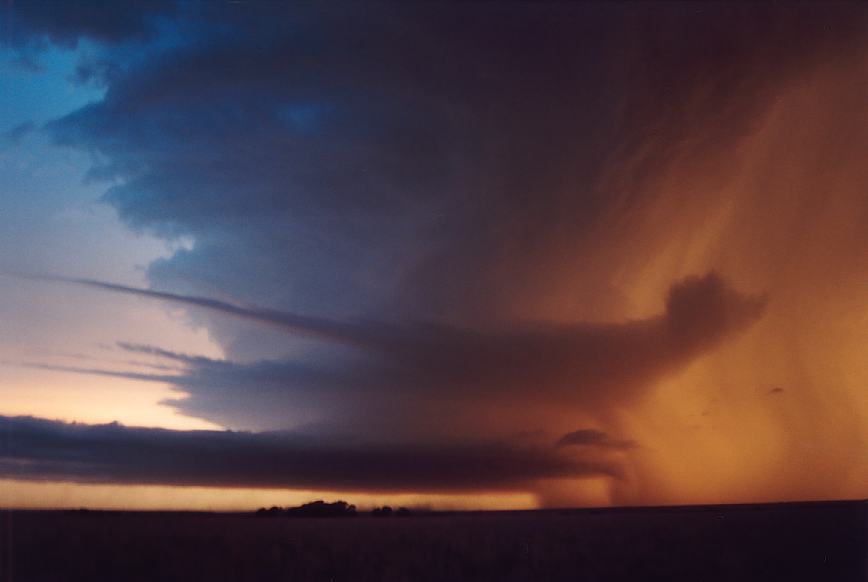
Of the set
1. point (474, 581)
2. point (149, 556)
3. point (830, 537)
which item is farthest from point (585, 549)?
point (149, 556)

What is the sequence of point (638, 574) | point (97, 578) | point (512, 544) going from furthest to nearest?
point (512, 544) < point (638, 574) < point (97, 578)

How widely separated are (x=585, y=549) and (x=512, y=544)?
121 inches

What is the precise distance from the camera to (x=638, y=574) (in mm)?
22156

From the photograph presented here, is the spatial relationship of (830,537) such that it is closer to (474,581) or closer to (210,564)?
(474,581)

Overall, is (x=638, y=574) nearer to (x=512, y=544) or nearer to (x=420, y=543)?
(x=512, y=544)

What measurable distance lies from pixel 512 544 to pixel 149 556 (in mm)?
12935

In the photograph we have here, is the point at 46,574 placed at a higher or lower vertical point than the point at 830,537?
lower

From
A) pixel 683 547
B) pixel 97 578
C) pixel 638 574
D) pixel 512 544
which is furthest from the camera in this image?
pixel 512 544

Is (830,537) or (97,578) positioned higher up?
(830,537)

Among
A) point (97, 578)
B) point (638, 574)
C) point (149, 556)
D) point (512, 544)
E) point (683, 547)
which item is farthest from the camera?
point (512, 544)

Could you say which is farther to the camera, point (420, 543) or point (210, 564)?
point (420, 543)

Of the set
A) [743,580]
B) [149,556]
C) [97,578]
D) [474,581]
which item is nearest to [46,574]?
[97,578]

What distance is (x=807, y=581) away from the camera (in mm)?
20844

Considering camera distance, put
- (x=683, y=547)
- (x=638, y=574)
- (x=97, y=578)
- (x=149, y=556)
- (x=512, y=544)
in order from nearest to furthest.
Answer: (x=97, y=578)
(x=638, y=574)
(x=149, y=556)
(x=683, y=547)
(x=512, y=544)
